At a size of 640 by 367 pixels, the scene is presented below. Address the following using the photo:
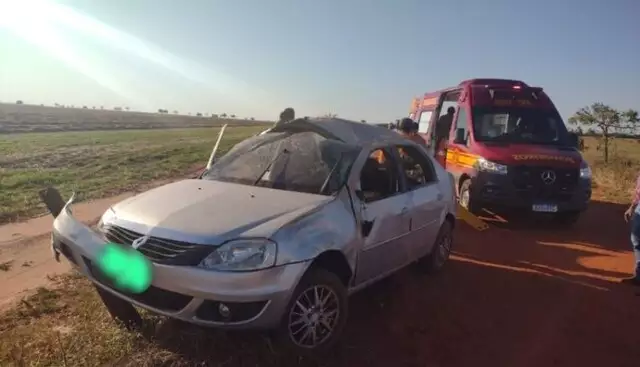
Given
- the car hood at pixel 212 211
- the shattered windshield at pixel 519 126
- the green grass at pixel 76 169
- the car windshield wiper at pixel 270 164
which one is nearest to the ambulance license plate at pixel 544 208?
the shattered windshield at pixel 519 126

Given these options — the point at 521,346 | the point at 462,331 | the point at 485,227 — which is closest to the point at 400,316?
the point at 462,331

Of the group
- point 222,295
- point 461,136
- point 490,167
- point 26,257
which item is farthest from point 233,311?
point 461,136

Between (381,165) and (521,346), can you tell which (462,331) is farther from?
(381,165)

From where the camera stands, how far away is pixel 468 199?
9.27 metres

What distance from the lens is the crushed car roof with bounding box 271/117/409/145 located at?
15.9 ft

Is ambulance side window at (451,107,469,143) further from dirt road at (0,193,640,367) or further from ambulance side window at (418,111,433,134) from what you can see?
dirt road at (0,193,640,367)

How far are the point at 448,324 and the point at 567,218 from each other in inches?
231

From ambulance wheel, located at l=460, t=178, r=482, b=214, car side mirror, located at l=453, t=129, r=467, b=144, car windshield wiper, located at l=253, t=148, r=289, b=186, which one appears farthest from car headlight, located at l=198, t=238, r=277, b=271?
car side mirror, located at l=453, t=129, r=467, b=144

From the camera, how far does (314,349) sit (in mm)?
3664

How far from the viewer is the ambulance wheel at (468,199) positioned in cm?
917

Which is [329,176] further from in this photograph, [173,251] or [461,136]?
[461,136]

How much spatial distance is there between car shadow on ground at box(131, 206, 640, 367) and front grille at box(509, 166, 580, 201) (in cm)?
184

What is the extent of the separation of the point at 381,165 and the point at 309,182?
82 cm

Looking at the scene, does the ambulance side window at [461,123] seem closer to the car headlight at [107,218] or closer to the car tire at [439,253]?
the car tire at [439,253]
